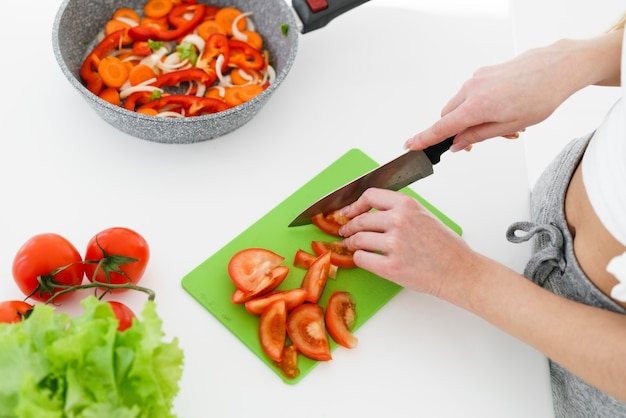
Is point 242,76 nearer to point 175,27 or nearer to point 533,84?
point 175,27

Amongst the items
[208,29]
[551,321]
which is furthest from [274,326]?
[208,29]

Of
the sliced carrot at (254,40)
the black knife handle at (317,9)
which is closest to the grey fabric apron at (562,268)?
the black knife handle at (317,9)

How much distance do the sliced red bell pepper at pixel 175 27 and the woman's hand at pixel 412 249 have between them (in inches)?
22.4

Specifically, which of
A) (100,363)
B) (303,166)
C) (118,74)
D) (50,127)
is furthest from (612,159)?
(50,127)

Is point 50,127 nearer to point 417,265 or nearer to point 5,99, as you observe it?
point 5,99

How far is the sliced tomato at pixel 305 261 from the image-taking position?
1.20 metres

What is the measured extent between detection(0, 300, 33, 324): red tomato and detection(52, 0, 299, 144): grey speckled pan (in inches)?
13.9

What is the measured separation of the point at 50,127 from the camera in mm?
1326

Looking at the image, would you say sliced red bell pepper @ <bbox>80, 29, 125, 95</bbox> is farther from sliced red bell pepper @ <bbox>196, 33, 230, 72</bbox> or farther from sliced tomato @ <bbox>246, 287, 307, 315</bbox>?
sliced tomato @ <bbox>246, 287, 307, 315</bbox>

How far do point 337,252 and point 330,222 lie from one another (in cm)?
6

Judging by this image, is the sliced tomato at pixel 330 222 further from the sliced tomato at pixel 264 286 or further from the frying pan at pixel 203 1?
the frying pan at pixel 203 1

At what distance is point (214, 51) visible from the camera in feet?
4.57

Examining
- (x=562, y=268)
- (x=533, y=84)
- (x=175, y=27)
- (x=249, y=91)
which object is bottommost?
(x=562, y=268)

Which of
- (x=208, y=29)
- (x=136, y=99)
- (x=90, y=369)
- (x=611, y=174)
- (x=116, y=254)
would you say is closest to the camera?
→ (x=90, y=369)
